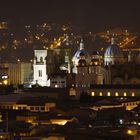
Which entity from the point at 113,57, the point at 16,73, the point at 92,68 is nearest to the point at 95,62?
the point at 92,68

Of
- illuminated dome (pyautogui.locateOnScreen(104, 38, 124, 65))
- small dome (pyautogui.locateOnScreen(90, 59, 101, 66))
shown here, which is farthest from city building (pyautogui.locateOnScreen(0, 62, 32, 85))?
small dome (pyautogui.locateOnScreen(90, 59, 101, 66))

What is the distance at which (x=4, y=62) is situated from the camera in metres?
56.3

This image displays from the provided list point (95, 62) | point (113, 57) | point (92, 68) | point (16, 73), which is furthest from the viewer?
point (16, 73)

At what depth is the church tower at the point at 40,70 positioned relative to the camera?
45.8 m

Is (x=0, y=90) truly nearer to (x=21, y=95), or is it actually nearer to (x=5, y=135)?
(x=21, y=95)

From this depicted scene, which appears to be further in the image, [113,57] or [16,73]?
[16,73]

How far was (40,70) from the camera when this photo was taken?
46.5 metres

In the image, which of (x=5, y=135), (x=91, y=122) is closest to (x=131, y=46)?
(x=91, y=122)

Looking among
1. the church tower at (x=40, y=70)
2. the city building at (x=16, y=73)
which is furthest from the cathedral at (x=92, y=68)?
the city building at (x=16, y=73)

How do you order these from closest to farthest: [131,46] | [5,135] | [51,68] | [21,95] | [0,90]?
[5,135], [21,95], [0,90], [51,68], [131,46]

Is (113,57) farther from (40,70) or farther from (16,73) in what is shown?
(16,73)

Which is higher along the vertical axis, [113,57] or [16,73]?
[113,57]

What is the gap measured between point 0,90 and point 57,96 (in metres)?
4.92

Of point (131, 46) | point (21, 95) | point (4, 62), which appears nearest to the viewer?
point (21, 95)
